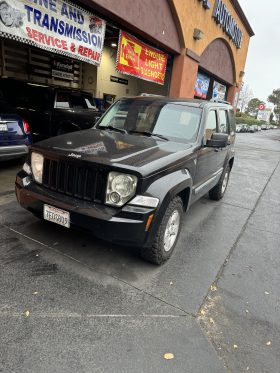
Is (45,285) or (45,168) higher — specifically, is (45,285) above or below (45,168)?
below

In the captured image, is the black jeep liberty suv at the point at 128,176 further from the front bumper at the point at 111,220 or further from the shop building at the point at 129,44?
the shop building at the point at 129,44

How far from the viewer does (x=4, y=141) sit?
5.58 metres

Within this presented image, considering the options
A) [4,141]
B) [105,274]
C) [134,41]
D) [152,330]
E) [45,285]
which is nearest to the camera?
[152,330]

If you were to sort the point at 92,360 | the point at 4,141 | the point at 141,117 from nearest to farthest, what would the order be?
the point at 92,360 → the point at 141,117 → the point at 4,141

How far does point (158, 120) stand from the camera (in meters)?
4.28

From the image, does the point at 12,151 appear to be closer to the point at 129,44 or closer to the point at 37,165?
the point at 37,165

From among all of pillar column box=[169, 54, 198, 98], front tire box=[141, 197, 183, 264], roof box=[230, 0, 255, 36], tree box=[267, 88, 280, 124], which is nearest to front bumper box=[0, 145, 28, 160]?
front tire box=[141, 197, 183, 264]

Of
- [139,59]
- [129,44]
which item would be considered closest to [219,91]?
[139,59]

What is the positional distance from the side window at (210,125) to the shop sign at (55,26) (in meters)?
3.83

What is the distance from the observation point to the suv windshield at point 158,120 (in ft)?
13.6

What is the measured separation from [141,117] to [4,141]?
2.81 m

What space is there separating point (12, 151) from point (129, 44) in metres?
4.98

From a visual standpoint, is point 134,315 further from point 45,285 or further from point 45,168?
point 45,168

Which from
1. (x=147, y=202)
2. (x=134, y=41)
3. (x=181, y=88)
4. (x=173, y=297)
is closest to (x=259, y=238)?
(x=173, y=297)
